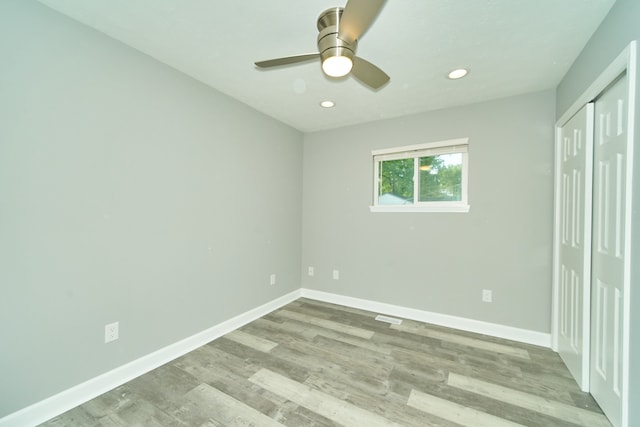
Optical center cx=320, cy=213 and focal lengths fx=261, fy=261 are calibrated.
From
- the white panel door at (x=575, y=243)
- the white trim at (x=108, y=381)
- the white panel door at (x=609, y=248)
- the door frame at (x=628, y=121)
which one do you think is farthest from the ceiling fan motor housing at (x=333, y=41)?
the white trim at (x=108, y=381)

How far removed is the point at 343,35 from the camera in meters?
1.28

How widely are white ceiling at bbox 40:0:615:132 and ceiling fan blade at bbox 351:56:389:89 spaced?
0.32 meters

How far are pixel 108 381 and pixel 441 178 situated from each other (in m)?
3.45

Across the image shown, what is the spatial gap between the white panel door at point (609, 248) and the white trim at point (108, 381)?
288 cm

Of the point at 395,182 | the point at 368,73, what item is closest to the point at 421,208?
the point at 395,182

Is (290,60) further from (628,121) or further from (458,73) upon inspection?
(628,121)

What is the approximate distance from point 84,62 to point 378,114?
263cm

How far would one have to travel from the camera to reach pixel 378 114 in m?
3.09

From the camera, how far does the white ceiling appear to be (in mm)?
1497

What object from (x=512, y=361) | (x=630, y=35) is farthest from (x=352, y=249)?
(x=630, y=35)

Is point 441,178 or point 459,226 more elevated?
point 441,178

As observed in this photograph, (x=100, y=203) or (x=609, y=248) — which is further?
(x=100, y=203)

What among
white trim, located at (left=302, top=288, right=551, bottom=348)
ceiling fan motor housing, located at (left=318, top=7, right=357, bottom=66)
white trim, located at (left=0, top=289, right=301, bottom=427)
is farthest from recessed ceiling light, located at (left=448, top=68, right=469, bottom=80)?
white trim, located at (left=0, top=289, right=301, bottom=427)

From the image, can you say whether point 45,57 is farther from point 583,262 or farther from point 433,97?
point 583,262
